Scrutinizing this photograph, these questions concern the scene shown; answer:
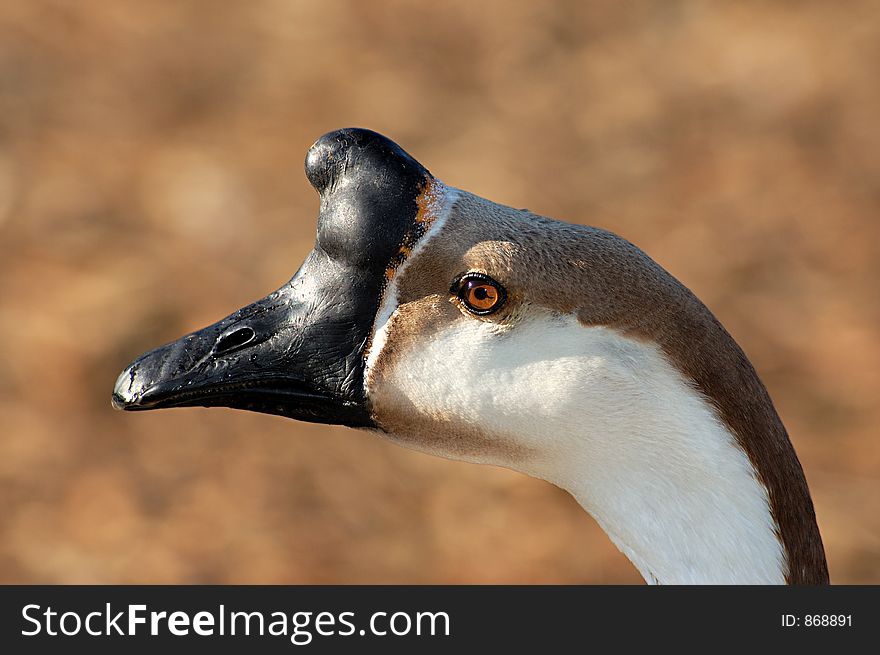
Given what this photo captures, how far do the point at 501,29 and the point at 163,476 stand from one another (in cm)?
442

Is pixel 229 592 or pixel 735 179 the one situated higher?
pixel 735 179

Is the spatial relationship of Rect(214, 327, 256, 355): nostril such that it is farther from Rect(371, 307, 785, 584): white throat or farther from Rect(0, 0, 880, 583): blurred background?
Rect(0, 0, 880, 583): blurred background

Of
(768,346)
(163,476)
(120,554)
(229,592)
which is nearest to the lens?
(229,592)

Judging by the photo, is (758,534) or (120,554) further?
(120,554)

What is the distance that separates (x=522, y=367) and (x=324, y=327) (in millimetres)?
440

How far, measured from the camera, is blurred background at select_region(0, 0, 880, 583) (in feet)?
18.4

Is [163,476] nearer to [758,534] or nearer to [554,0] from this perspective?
[758,534]

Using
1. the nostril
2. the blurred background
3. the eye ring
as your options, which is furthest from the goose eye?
the blurred background

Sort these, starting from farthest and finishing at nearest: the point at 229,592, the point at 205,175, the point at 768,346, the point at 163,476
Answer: the point at 205,175 → the point at 768,346 → the point at 163,476 → the point at 229,592

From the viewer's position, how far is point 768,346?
21.1ft

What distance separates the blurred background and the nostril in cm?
315

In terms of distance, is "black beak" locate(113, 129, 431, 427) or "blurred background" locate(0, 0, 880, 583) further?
"blurred background" locate(0, 0, 880, 583)

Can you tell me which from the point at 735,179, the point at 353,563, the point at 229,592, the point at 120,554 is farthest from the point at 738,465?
the point at 735,179

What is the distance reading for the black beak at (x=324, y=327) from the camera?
7.85 feet
